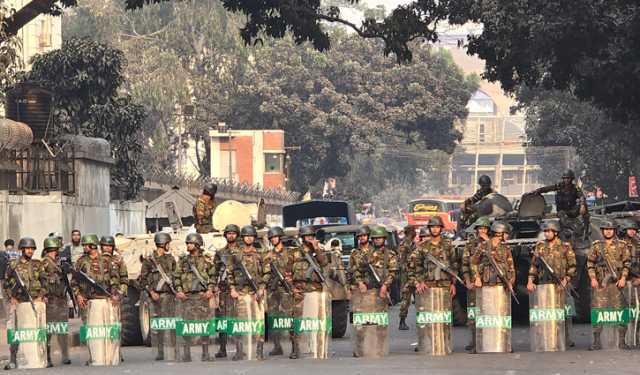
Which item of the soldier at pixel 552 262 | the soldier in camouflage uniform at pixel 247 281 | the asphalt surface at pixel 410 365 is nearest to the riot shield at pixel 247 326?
the soldier in camouflage uniform at pixel 247 281

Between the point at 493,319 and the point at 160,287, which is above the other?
the point at 160,287

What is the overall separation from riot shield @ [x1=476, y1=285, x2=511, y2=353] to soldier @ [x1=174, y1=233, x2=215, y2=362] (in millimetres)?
3314

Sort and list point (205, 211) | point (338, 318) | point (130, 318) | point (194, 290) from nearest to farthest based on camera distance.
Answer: point (194, 290) < point (130, 318) < point (338, 318) < point (205, 211)

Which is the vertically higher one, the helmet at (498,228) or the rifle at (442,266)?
the helmet at (498,228)

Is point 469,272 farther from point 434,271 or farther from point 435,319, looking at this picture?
point 435,319

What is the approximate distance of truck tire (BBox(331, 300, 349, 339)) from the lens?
2817 cm

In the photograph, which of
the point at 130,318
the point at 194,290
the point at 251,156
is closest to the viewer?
the point at 194,290

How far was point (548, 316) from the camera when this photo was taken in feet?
76.0

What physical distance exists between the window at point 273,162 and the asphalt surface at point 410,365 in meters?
78.3

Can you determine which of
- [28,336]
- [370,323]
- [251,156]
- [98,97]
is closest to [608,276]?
[370,323]

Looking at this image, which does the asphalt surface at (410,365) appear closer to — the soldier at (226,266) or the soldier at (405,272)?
the soldier at (226,266)

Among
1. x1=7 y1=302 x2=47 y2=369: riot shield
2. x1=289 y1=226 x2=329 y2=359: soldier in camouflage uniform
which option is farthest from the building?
x1=7 y1=302 x2=47 y2=369: riot shield

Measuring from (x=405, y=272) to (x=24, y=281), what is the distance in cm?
480

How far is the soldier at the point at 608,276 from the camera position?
23344 mm
